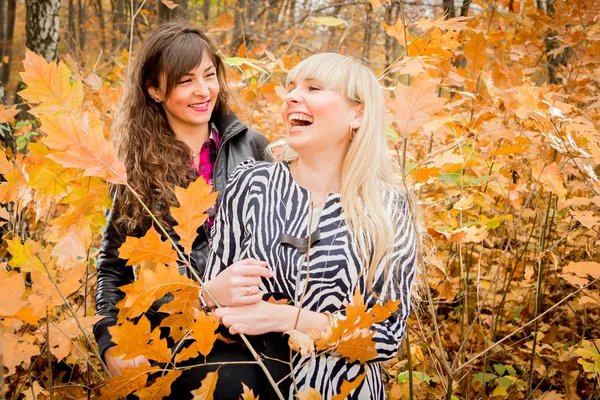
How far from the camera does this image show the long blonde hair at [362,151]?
1.55 meters

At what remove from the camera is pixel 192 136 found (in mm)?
2205

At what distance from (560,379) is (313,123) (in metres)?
1.77

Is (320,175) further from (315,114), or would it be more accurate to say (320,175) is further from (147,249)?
(147,249)

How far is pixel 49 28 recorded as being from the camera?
4.36 meters

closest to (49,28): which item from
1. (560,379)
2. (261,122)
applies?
(261,122)

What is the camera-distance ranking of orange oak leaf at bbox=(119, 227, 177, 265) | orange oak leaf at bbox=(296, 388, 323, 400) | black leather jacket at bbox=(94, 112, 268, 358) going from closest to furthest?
orange oak leaf at bbox=(296, 388, 323, 400)
orange oak leaf at bbox=(119, 227, 177, 265)
black leather jacket at bbox=(94, 112, 268, 358)

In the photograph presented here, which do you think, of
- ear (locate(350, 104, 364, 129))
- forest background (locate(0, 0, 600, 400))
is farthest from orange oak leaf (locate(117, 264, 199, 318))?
ear (locate(350, 104, 364, 129))

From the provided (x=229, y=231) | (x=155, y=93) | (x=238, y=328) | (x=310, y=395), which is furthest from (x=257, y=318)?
(x=155, y=93)

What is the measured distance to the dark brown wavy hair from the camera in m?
1.98

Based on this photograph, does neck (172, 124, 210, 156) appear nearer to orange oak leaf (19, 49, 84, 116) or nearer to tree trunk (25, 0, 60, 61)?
orange oak leaf (19, 49, 84, 116)

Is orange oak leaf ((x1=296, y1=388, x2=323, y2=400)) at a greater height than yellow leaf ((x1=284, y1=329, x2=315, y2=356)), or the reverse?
yellow leaf ((x1=284, y1=329, x2=315, y2=356))

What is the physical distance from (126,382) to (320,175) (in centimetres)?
92

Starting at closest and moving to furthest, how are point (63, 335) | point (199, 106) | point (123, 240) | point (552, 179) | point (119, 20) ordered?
point (63, 335)
point (552, 179)
point (123, 240)
point (199, 106)
point (119, 20)

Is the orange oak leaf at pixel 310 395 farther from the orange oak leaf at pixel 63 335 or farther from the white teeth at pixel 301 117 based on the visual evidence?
the white teeth at pixel 301 117
